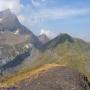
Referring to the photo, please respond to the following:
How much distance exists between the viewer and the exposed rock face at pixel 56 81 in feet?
523

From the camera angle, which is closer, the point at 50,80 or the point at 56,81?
the point at 56,81

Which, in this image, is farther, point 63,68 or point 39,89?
point 63,68

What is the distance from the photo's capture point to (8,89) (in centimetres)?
15788

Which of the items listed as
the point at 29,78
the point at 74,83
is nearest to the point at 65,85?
the point at 74,83

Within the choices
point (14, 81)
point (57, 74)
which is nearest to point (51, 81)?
point (57, 74)

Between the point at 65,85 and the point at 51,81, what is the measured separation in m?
6.36

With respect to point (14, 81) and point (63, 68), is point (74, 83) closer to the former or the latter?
point (63, 68)

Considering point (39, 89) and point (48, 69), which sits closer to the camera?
point (39, 89)

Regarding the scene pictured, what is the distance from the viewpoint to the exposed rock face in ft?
523

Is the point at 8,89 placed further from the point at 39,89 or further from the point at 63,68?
the point at 63,68

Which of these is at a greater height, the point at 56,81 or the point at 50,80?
the point at 50,80

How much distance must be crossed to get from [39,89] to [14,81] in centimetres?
1245

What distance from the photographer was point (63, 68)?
171m

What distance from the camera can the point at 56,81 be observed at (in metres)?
162
